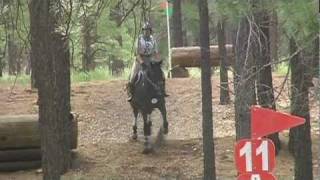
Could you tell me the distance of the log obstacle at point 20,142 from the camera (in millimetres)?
13195

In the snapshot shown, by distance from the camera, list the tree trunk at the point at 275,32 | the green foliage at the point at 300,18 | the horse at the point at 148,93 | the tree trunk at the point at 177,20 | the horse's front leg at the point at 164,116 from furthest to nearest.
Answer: the tree trunk at the point at 177,20, the horse's front leg at the point at 164,116, the horse at the point at 148,93, the tree trunk at the point at 275,32, the green foliage at the point at 300,18

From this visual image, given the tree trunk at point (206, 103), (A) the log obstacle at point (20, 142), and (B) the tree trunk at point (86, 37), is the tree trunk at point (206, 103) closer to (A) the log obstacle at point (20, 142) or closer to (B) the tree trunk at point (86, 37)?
(B) the tree trunk at point (86, 37)

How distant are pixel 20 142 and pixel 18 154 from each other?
0.23 metres

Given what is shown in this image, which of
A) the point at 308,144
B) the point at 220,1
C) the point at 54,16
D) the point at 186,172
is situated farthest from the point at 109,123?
the point at 220,1

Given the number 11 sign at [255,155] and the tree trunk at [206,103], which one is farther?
the tree trunk at [206,103]

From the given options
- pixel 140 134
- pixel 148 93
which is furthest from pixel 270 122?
pixel 140 134

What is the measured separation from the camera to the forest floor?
505 inches

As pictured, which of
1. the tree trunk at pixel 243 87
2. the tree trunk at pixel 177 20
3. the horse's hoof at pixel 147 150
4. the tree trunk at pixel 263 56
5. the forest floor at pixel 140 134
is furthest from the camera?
the tree trunk at pixel 177 20

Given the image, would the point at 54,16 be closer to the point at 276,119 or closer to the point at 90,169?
the point at 276,119

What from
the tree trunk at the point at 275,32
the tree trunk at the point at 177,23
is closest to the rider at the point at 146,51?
the tree trunk at the point at 275,32

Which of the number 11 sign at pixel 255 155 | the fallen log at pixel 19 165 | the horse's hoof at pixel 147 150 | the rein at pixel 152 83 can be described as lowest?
the fallen log at pixel 19 165

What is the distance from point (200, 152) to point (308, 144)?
11.6 ft

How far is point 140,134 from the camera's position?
49.3ft

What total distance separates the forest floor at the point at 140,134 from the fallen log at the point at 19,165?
98 mm
